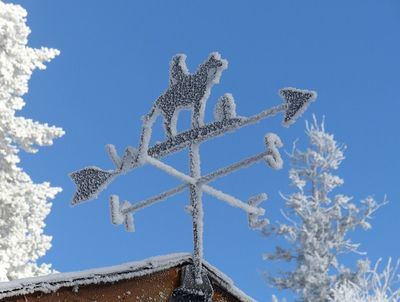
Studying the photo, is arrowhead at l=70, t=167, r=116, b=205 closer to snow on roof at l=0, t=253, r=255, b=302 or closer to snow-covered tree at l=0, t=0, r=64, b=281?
snow on roof at l=0, t=253, r=255, b=302

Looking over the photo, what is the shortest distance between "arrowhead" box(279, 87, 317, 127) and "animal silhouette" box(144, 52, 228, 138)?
0.55 metres

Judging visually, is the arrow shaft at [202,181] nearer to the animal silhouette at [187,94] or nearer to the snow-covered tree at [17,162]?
the animal silhouette at [187,94]

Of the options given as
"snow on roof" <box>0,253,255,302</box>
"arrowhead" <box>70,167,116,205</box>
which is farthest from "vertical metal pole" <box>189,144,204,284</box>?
"arrowhead" <box>70,167,116,205</box>

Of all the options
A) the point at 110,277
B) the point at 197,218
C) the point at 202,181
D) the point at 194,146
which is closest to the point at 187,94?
the point at 194,146

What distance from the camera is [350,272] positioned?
81.8 ft

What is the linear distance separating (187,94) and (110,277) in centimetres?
155

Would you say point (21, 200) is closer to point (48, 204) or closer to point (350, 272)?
point (48, 204)

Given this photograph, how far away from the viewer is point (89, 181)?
5.34 meters

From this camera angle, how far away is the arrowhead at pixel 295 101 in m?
5.01

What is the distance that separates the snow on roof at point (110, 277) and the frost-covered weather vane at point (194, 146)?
0.56 feet

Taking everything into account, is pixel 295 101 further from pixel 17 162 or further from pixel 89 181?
pixel 17 162

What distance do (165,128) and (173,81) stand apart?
0.41 metres

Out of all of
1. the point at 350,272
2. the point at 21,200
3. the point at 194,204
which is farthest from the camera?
the point at 350,272

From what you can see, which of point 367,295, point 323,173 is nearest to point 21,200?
point 367,295
